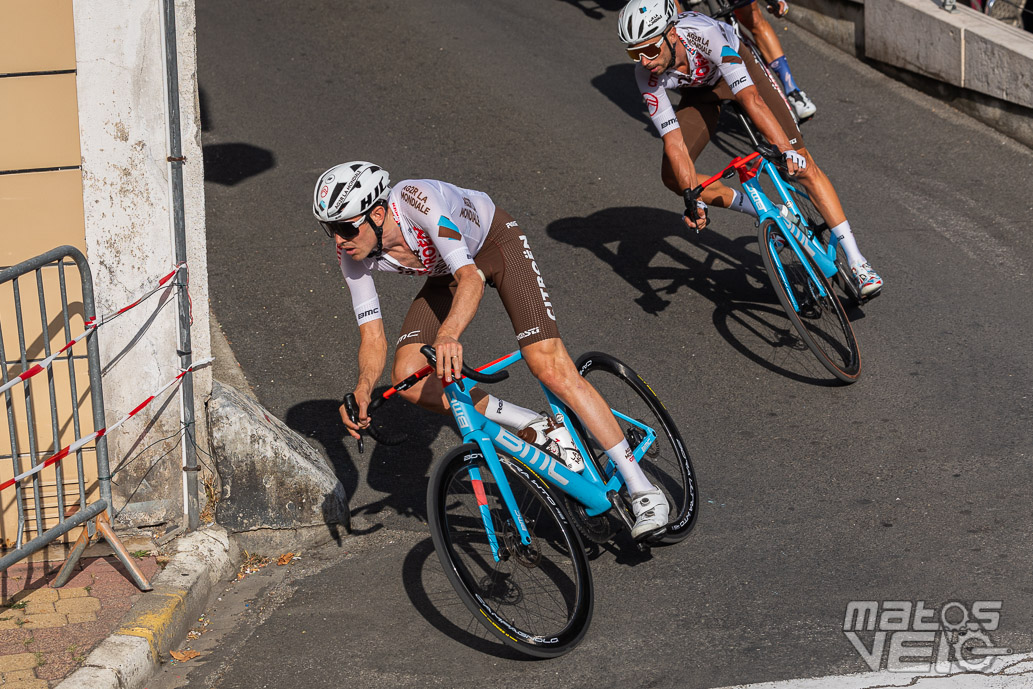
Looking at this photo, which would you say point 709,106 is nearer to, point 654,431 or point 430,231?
point 654,431

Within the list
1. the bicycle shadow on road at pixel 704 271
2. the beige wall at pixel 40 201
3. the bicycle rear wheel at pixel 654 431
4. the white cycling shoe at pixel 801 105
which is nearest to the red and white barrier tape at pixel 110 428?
the beige wall at pixel 40 201

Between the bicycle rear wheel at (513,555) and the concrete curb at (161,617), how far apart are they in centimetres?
143

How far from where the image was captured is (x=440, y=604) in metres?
5.25

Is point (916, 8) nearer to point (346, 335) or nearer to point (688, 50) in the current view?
point (688, 50)

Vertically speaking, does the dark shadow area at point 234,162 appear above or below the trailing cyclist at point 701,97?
below

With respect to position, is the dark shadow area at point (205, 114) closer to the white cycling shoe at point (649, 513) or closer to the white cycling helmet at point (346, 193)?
the white cycling helmet at point (346, 193)

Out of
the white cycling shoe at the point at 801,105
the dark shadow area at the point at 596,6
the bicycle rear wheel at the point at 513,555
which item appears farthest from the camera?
the dark shadow area at the point at 596,6

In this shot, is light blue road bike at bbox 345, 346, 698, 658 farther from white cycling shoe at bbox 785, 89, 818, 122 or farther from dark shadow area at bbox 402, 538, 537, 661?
white cycling shoe at bbox 785, 89, 818, 122

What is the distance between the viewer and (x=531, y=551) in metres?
4.80

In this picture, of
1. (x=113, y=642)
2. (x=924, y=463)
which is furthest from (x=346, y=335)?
(x=924, y=463)

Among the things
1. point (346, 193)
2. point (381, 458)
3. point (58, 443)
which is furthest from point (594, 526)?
point (58, 443)

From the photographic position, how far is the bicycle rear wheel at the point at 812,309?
668cm

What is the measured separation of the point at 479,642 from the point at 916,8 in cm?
903

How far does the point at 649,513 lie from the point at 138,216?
303 centimetres
